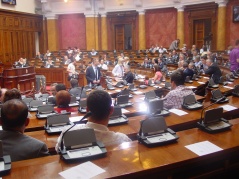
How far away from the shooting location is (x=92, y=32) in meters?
18.9

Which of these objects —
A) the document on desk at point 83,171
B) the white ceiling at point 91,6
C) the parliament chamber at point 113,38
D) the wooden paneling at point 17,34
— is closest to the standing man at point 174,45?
the parliament chamber at point 113,38

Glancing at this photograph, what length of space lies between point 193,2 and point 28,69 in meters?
9.64

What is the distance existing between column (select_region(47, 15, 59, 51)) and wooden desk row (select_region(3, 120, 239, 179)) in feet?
58.0

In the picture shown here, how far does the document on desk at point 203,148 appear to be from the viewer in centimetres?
230

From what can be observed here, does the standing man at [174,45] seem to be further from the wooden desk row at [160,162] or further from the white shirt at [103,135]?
the white shirt at [103,135]

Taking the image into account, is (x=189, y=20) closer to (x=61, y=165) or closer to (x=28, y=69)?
(x=28, y=69)

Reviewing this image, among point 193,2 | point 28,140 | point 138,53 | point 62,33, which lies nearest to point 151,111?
point 28,140

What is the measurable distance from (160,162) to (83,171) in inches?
21.5

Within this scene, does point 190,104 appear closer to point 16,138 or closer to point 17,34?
point 16,138

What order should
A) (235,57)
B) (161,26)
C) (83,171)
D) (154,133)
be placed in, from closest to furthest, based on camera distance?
(83,171)
(154,133)
(235,57)
(161,26)

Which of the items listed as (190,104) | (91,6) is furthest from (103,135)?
(91,6)

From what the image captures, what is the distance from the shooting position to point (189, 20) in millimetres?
16938

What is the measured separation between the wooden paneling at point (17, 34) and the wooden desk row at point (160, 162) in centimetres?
1484

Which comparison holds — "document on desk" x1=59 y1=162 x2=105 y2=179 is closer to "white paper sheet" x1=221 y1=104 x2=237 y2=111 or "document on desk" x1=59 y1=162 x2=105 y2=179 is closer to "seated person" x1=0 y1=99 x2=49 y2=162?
"seated person" x1=0 y1=99 x2=49 y2=162
